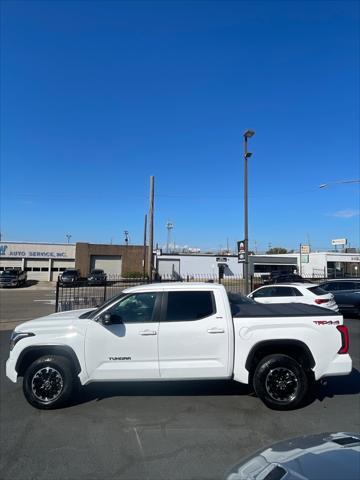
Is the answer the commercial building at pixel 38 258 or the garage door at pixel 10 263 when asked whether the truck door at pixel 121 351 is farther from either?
the garage door at pixel 10 263

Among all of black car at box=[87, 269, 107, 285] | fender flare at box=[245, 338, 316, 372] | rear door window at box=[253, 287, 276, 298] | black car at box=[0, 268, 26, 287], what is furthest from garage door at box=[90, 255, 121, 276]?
fender flare at box=[245, 338, 316, 372]

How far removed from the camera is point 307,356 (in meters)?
5.21

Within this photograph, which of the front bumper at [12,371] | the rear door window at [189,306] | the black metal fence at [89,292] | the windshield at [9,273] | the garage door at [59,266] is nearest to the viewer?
the front bumper at [12,371]

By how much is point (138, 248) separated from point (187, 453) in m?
52.1

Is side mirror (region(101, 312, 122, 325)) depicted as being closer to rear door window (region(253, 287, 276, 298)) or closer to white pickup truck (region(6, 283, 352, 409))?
white pickup truck (region(6, 283, 352, 409))

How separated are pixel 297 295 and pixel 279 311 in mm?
7929

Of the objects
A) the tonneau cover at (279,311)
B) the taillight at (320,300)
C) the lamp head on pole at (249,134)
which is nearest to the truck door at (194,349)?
the tonneau cover at (279,311)

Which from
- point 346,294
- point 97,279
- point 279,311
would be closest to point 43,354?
point 279,311

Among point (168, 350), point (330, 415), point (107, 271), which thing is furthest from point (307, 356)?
point (107, 271)

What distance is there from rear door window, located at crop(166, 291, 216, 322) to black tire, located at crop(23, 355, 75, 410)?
1.64 meters

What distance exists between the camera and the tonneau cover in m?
5.38

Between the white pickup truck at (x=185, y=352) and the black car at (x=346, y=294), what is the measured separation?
10744 mm

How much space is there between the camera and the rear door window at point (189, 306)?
211 inches

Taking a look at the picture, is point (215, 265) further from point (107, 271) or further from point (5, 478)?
point (5, 478)
